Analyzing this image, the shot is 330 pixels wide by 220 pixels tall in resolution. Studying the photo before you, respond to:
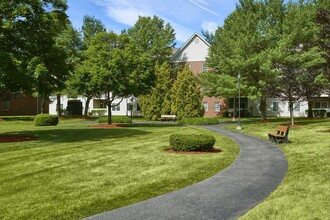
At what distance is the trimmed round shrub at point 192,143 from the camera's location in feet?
50.6

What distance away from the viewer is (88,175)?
35.8ft

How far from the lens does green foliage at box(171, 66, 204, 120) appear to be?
144ft

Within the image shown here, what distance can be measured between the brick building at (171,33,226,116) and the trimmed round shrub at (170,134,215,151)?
129ft

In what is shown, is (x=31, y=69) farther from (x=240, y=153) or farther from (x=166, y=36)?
(x=166, y=36)

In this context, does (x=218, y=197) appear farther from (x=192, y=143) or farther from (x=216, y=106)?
(x=216, y=106)

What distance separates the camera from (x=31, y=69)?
18688 mm

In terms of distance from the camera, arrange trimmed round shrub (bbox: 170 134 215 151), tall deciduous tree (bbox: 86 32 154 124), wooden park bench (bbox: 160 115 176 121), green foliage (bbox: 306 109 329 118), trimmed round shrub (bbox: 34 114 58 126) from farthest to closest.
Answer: green foliage (bbox: 306 109 329 118), wooden park bench (bbox: 160 115 176 121), trimmed round shrub (bbox: 34 114 58 126), tall deciduous tree (bbox: 86 32 154 124), trimmed round shrub (bbox: 170 134 215 151)

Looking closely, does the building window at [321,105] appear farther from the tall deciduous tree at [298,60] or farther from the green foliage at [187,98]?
the green foliage at [187,98]

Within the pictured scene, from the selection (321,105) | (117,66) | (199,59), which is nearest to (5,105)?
(199,59)

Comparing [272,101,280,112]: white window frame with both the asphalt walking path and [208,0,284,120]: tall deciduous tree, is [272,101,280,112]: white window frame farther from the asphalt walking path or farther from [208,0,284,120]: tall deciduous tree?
the asphalt walking path

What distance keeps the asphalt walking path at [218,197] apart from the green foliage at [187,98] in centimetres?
3129

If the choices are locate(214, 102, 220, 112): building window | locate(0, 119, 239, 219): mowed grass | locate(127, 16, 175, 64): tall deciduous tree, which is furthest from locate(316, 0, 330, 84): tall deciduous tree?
locate(127, 16, 175, 64): tall deciduous tree

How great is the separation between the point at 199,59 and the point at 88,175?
46991 millimetres

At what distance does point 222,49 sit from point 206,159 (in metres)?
27.9
